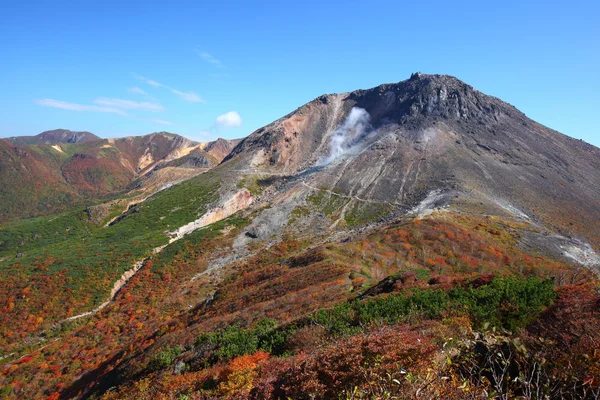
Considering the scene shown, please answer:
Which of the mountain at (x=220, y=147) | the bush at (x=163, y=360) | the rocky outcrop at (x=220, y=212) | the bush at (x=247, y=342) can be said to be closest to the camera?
the bush at (x=247, y=342)

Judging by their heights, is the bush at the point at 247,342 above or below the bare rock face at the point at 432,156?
below

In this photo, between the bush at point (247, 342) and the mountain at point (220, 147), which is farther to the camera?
the mountain at point (220, 147)

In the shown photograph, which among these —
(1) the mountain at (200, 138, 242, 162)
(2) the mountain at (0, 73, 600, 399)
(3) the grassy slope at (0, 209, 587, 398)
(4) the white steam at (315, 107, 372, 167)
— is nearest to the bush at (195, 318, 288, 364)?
(2) the mountain at (0, 73, 600, 399)

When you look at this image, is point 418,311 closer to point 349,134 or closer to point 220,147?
point 349,134

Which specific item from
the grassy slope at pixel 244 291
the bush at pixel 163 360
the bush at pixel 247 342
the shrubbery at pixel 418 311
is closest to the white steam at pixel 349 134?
the grassy slope at pixel 244 291

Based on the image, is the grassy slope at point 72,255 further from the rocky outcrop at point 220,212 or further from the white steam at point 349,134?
the white steam at point 349,134

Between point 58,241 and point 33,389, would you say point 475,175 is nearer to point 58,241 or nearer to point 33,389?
point 33,389

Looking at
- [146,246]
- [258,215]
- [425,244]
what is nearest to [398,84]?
[258,215]

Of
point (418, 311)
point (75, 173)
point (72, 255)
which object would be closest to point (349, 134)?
point (72, 255)
